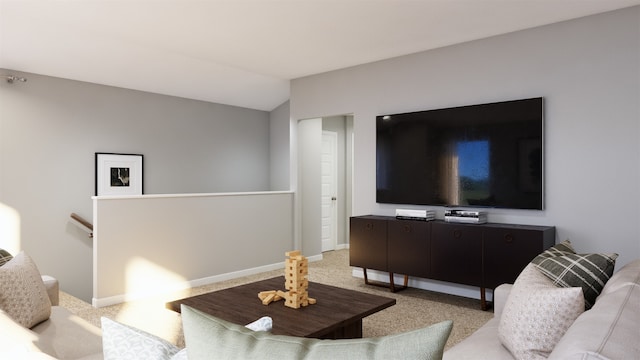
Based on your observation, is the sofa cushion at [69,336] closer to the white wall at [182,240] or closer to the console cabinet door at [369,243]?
the white wall at [182,240]

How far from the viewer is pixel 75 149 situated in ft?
17.4

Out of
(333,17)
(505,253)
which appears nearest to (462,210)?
(505,253)

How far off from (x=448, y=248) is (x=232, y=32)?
2813 millimetres

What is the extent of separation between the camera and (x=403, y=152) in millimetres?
4719

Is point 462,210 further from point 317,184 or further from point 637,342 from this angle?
point 637,342

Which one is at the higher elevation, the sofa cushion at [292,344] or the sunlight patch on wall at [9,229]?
the sofa cushion at [292,344]

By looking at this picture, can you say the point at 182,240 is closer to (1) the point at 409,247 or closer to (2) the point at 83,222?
(2) the point at 83,222

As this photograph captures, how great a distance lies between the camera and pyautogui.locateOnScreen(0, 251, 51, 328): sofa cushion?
78.1 inches

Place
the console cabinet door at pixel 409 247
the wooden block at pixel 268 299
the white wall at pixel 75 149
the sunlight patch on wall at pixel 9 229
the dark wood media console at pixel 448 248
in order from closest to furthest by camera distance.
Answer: the wooden block at pixel 268 299 < the dark wood media console at pixel 448 248 < the console cabinet door at pixel 409 247 < the sunlight patch on wall at pixel 9 229 < the white wall at pixel 75 149

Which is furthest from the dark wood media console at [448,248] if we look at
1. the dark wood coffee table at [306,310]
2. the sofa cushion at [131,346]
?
the sofa cushion at [131,346]

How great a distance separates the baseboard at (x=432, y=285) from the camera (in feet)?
14.1

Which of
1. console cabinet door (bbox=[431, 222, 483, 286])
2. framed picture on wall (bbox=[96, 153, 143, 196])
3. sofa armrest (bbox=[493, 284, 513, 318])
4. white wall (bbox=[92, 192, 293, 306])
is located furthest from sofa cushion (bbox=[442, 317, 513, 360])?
framed picture on wall (bbox=[96, 153, 143, 196])

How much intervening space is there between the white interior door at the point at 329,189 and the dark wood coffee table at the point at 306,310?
4106 mm

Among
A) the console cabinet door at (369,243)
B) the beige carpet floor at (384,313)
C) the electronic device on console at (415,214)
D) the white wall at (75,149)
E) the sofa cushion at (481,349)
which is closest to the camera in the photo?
the sofa cushion at (481,349)
